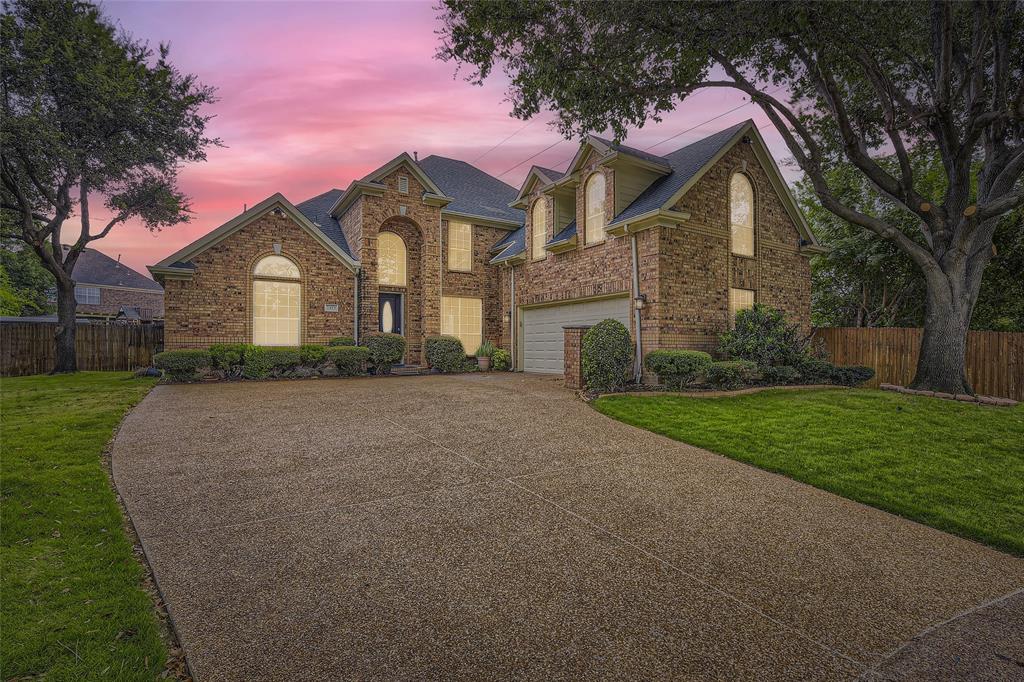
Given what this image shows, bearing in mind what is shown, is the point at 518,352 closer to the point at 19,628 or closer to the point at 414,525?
the point at 414,525

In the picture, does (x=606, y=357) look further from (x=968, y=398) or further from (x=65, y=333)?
(x=65, y=333)

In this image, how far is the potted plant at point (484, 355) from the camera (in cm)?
1688

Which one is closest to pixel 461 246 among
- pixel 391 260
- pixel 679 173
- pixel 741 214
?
pixel 391 260

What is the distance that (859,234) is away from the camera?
54.1 ft

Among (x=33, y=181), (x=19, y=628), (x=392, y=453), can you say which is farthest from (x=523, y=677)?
(x=33, y=181)

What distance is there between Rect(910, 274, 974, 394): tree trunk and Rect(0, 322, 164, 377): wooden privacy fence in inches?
943

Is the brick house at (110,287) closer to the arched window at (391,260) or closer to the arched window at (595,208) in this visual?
the arched window at (391,260)

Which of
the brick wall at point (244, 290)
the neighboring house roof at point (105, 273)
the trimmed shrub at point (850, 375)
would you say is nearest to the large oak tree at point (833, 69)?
the trimmed shrub at point (850, 375)

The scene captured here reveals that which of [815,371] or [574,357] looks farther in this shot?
[815,371]

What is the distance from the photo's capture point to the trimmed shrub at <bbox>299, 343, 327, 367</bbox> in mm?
13570

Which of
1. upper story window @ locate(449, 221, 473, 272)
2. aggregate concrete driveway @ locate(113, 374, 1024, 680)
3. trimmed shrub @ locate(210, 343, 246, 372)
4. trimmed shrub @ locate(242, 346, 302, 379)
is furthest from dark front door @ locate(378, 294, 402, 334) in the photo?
aggregate concrete driveway @ locate(113, 374, 1024, 680)

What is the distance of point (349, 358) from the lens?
46.1ft

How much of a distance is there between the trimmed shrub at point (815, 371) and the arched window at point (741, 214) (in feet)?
11.8

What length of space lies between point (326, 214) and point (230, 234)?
218 inches
